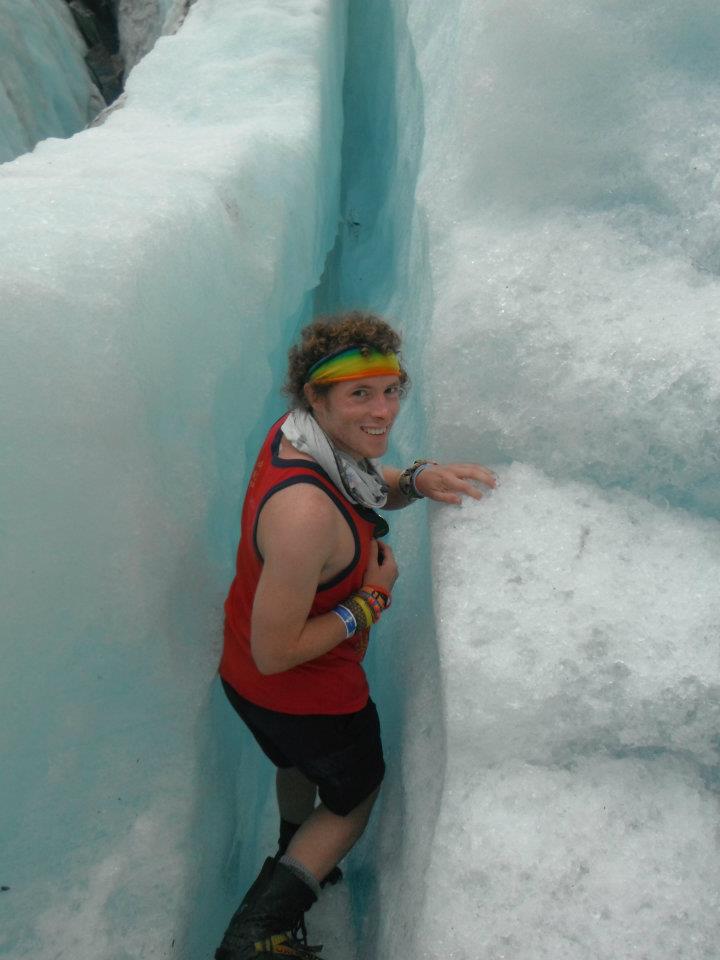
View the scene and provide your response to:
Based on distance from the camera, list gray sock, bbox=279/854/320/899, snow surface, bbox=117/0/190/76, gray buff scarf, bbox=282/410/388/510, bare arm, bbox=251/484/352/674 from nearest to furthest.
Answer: bare arm, bbox=251/484/352/674 → gray buff scarf, bbox=282/410/388/510 → gray sock, bbox=279/854/320/899 → snow surface, bbox=117/0/190/76

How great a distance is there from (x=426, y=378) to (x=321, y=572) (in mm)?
543

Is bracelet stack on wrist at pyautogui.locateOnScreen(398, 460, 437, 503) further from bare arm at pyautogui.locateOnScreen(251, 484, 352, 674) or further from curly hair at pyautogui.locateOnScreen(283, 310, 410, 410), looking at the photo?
bare arm at pyautogui.locateOnScreen(251, 484, 352, 674)

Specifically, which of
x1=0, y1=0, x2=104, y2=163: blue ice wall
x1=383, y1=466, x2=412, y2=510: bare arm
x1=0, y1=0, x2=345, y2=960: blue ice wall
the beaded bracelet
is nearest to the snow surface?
x1=0, y1=0, x2=104, y2=163: blue ice wall

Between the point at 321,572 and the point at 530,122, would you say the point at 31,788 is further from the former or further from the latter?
the point at 530,122

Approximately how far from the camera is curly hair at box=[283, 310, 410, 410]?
3.87 ft

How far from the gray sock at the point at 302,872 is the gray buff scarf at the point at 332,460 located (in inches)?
24.6

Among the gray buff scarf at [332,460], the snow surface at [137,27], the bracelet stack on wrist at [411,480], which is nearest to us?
the gray buff scarf at [332,460]

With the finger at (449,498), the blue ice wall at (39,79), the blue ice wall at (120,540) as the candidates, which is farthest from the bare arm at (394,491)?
the blue ice wall at (39,79)

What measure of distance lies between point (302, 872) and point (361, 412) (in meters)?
0.78

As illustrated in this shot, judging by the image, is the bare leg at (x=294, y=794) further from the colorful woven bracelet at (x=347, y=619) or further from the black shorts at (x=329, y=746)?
the colorful woven bracelet at (x=347, y=619)

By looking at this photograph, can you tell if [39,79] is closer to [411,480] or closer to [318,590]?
[411,480]

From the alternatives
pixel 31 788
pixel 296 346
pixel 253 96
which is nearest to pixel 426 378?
pixel 296 346

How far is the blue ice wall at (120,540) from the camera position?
1.18 m

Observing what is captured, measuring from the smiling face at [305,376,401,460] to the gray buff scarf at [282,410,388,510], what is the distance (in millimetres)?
25
